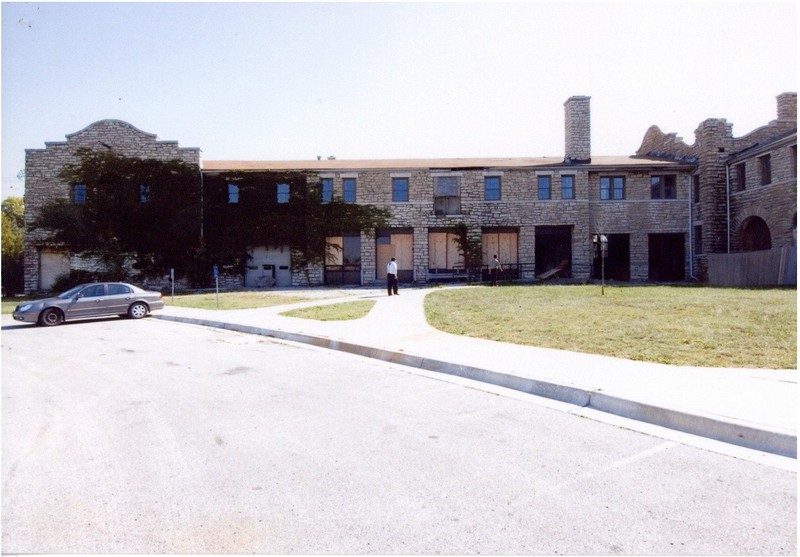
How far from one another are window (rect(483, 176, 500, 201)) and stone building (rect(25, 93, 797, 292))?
57 mm

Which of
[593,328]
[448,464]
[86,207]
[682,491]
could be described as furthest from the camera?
[86,207]

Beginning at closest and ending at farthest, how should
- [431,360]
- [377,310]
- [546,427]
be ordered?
1. [546,427]
2. [431,360]
3. [377,310]

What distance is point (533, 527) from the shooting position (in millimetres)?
3154

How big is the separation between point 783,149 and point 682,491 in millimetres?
27681

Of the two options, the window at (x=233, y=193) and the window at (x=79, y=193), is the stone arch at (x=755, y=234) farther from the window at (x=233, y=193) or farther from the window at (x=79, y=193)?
the window at (x=79, y=193)

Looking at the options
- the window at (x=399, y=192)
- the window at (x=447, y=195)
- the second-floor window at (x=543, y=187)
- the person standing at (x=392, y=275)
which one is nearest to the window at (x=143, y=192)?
the window at (x=399, y=192)

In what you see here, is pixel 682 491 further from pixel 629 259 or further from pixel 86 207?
pixel 86 207

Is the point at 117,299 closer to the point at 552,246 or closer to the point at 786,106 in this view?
the point at 552,246

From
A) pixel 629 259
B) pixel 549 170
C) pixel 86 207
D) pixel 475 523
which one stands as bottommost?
pixel 475 523

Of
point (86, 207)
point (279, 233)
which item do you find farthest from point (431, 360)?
point (86, 207)

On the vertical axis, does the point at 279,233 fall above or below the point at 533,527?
above

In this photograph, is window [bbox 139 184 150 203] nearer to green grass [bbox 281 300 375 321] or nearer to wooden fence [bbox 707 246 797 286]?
green grass [bbox 281 300 375 321]

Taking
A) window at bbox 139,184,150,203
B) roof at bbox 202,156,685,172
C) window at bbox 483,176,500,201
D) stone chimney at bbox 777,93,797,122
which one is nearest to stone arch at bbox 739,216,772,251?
roof at bbox 202,156,685,172

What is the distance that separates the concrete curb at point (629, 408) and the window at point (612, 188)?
25.7m
